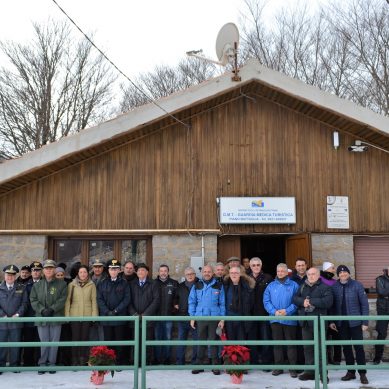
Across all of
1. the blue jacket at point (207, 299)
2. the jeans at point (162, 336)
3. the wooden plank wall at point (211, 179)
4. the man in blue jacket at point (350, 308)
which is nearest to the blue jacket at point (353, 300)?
the man in blue jacket at point (350, 308)

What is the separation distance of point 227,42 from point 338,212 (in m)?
3.84

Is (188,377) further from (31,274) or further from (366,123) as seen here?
(366,123)

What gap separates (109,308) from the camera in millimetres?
7152

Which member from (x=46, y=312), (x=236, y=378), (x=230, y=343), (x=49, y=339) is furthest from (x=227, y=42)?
(x=49, y=339)

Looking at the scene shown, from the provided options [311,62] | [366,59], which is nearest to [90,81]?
[311,62]

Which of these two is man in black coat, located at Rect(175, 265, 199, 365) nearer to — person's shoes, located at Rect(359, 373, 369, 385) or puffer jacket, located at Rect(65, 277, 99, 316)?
puffer jacket, located at Rect(65, 277, 99, 316)

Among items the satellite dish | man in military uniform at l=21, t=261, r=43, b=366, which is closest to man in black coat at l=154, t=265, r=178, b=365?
man in military uniform at l=21, t=261, r=43, b=366

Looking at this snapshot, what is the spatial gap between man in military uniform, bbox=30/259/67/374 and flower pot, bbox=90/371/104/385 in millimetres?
919

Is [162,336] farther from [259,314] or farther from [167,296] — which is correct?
[259,314]

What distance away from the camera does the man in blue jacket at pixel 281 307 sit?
264 inches

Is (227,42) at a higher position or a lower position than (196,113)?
Result: higher

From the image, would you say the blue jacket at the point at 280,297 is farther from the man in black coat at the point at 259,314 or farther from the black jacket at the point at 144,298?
the black jacket at the point at 144,298

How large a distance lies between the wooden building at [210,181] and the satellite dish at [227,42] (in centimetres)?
36

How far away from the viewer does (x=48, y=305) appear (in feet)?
22.8
